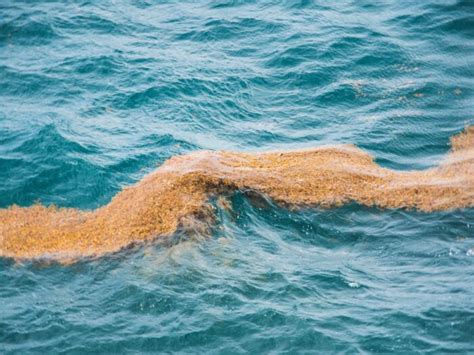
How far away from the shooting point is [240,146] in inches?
555

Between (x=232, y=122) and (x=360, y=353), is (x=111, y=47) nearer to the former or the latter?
(x=232, y=122)

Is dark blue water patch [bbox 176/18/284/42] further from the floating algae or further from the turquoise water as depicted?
the floating algae

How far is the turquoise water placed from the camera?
8508mm

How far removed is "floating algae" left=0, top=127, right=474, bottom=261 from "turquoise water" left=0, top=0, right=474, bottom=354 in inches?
13.8

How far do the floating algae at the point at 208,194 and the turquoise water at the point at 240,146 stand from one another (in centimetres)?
35

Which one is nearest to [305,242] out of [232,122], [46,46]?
[232,122]

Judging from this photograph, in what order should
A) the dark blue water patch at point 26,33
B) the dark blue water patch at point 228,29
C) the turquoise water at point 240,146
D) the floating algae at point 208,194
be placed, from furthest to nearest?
1. the dark blue water patch at point 228,29
2. the dark blue water patch at point 26,33
3. the floating algae at point 208,194
4. the turquoise water at point 240,146

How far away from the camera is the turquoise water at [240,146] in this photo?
8508mm

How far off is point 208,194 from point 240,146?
3.69 metres

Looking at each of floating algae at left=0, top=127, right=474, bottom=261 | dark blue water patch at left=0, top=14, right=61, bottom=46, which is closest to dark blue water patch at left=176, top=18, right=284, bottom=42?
dark blue water patch at left=0, top=14, right=61, bottom=46

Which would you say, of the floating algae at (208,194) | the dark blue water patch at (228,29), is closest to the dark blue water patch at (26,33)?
the dark blue water patch at (228,29)

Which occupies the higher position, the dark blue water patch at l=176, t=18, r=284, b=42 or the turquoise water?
the dark blue water patch at l=176, t=18, r=284, b=42

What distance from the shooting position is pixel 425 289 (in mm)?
9047

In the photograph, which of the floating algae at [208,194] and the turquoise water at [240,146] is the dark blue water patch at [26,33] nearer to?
the turquoise water at [240,146]
